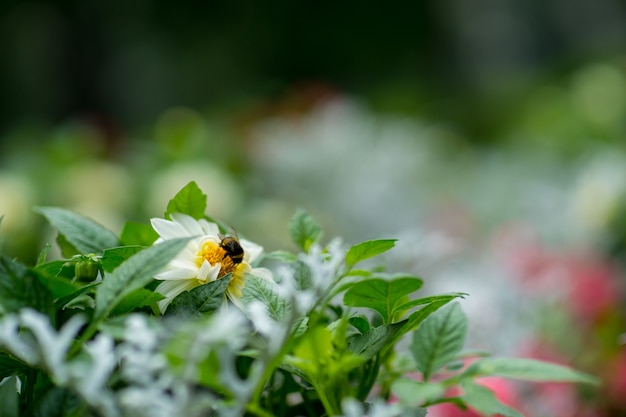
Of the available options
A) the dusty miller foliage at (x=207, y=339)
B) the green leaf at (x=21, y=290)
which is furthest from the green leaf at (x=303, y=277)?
the green leaf at (x=21, y=290)

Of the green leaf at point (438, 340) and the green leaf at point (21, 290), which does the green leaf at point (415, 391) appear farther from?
the green leaf at point (21, 290)

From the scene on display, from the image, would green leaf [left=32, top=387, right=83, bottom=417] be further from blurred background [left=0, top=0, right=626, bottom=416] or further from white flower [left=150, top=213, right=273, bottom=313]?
blurred background [left=0, top=0, right=626, bottom=416]

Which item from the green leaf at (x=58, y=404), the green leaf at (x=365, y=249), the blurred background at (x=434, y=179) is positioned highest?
the blurred background at (x=434, y=179)

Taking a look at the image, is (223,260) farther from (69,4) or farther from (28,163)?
(69,4)

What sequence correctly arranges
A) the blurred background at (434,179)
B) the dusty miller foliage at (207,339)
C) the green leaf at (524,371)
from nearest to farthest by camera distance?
the dusty miller foliage at (207,339)
the green leaf at (524,371)
the blurred background at (434,179)

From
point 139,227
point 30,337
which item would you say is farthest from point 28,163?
point 30,337

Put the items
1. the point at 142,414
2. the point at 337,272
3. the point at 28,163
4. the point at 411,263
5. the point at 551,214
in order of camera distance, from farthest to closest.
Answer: the point at 28,163, the point at 551,214, the point at 411,263, the point at 337,272, the point at 142,414
